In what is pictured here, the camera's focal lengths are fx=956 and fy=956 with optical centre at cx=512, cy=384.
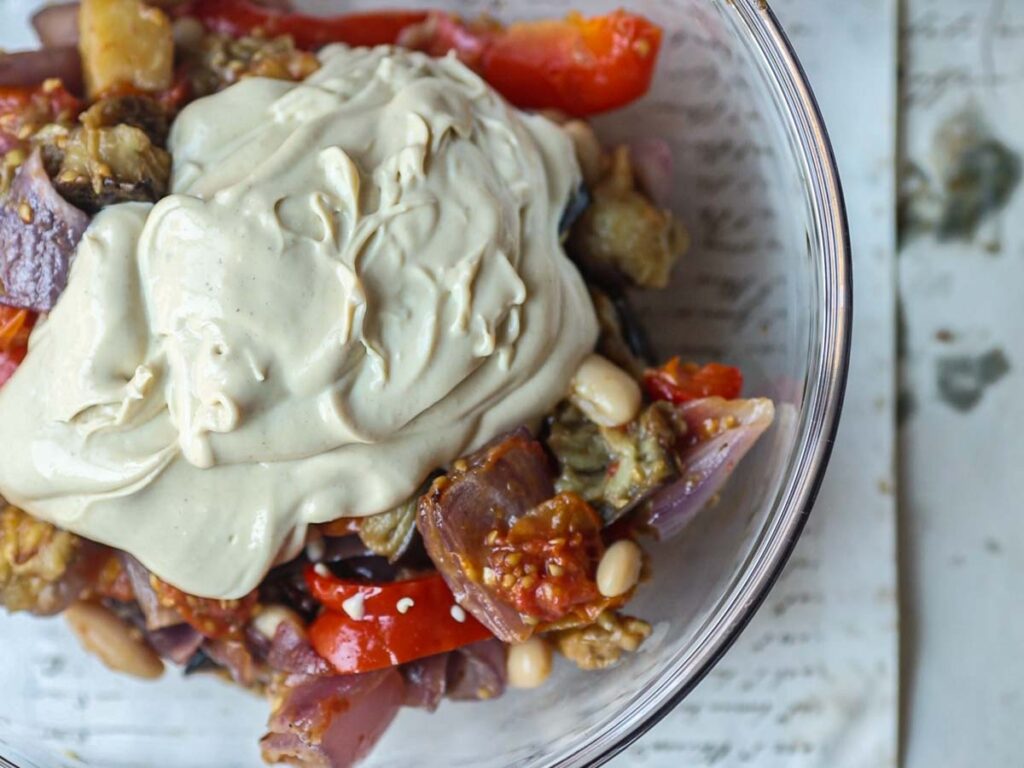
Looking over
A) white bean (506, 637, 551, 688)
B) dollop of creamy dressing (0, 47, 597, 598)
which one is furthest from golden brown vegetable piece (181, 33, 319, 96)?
white bean (506, 637, 551, 688)

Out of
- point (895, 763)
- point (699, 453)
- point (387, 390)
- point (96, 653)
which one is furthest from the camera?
point (895, 763)

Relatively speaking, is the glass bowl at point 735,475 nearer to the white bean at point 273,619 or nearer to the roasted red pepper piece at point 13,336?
the white bean at point 273,619

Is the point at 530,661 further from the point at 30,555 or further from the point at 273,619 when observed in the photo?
the point at 30,555

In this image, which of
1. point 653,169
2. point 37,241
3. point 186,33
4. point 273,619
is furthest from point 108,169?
point 653,169

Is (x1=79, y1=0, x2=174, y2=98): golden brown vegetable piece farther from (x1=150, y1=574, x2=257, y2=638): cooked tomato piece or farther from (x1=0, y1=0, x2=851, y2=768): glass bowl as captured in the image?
(x1=150, y1=574, x2=257, y2=638): cooked tomato piece

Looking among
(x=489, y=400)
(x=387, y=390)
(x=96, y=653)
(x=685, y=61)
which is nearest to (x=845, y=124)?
(x=685, y=61)

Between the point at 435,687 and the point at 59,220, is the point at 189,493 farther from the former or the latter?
the point at 435,687

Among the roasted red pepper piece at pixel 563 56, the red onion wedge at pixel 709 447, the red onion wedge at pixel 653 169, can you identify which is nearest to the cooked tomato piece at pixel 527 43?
the roasted red pepper piece at pixel 563 56
